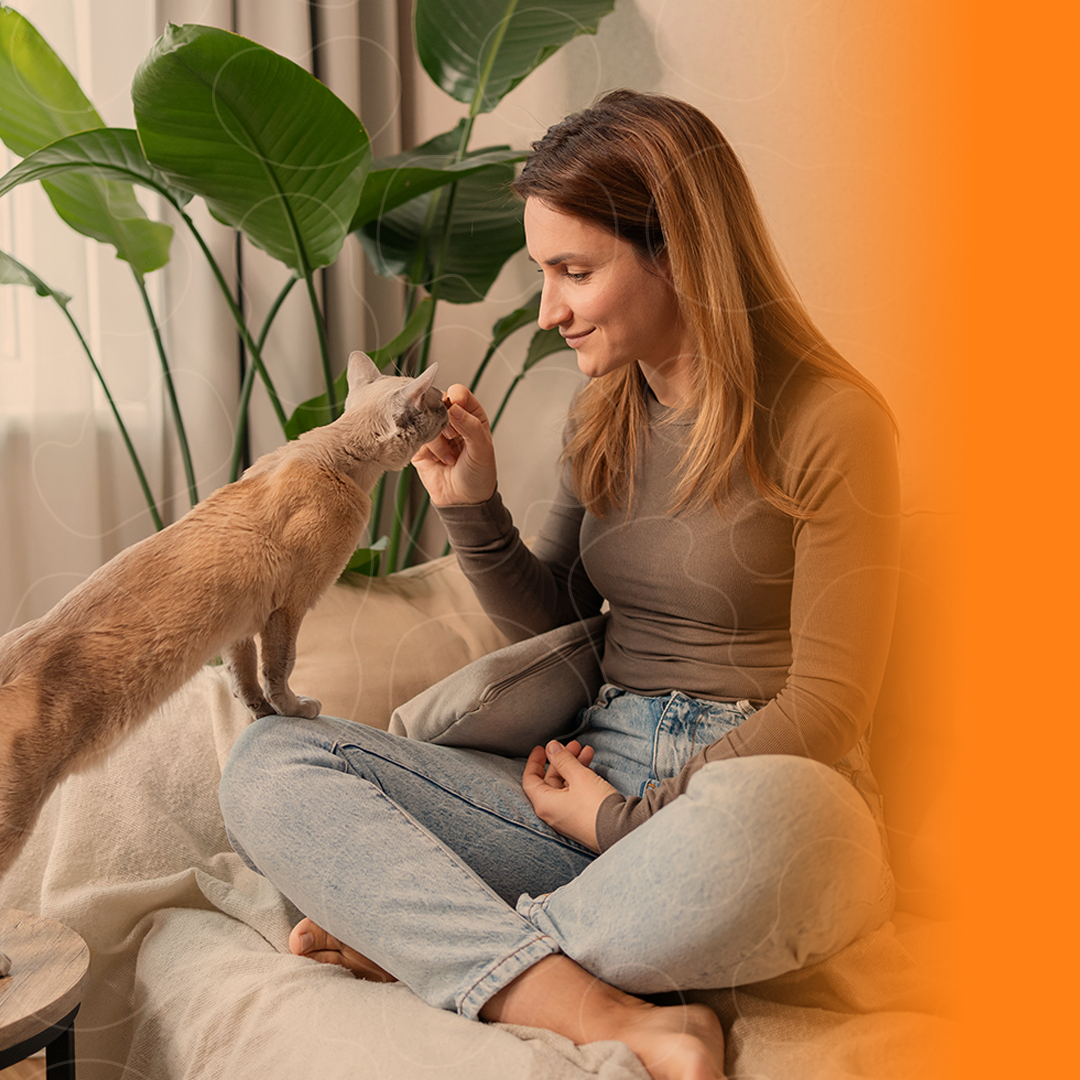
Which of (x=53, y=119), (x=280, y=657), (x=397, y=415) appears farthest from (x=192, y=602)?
(x=53, y=119)

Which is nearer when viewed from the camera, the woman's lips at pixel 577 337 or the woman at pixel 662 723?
the woman at pixel 662 723

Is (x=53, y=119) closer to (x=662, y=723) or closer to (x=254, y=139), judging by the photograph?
(x=254, y=139)

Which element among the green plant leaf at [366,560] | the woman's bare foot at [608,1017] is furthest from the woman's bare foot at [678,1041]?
the green plant leaf at [366,560]

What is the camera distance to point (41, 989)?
575 mm

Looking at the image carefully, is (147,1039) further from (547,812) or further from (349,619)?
(349,619)

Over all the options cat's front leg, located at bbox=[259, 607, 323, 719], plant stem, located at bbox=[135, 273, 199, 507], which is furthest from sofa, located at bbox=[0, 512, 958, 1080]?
plant stem, located at bbox=[135, 273, 199, 507]

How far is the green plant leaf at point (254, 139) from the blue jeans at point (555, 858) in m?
0.59

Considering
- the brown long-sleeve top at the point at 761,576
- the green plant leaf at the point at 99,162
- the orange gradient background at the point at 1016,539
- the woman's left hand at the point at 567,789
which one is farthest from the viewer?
the green plant leaf at the point at 99,162

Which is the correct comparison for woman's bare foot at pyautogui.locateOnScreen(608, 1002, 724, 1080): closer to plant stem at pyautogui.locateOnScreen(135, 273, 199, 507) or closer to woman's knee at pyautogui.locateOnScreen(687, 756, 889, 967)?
woman's knee at pyautogui.locateOnScreen(687, 756, 889, 967)

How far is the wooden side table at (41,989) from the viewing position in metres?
0.55

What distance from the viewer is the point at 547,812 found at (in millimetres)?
708

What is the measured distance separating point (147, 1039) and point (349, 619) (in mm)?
449

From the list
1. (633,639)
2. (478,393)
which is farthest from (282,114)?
(633,639)

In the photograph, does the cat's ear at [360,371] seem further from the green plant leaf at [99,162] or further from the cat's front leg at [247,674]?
the green plant leaf at [99,162]
